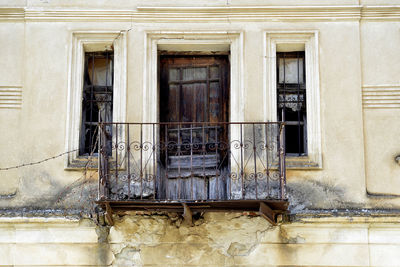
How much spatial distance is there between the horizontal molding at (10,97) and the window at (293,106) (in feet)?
12.1

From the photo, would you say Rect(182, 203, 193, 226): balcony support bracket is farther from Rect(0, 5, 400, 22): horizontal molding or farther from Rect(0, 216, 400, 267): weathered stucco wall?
Rect(0, 5, 400, 22): horizontal molding

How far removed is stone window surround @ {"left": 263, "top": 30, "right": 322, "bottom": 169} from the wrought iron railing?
0.34 meters

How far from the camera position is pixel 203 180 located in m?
10.6

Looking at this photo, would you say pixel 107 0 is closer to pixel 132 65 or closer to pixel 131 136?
pixel 132 65

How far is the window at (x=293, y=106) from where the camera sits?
418 inches

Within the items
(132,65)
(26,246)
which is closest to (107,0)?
(132,65)

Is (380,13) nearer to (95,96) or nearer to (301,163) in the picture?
(301,163)

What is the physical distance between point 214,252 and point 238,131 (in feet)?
5.58

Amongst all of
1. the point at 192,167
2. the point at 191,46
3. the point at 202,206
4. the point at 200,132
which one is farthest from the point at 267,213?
the point at 191,46

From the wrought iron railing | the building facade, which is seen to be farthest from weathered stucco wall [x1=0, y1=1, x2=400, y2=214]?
the wrought iron railing

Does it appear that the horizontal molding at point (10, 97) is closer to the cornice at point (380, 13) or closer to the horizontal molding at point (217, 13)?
the horizontal molding at point (217, 13)

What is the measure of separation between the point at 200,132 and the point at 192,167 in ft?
1.99

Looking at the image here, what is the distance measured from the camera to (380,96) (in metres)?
10.4

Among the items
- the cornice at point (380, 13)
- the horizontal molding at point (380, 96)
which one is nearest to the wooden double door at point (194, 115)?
the horizontal molding at point (380, 96)
